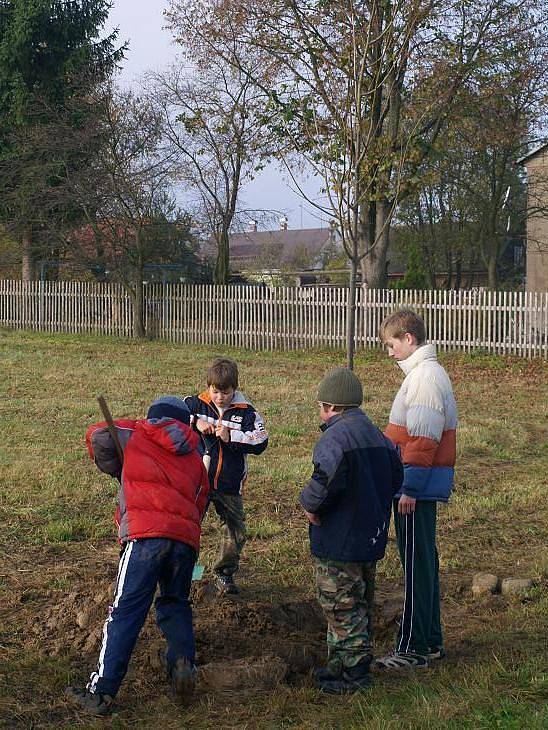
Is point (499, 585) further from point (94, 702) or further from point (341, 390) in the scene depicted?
point (94, 702)

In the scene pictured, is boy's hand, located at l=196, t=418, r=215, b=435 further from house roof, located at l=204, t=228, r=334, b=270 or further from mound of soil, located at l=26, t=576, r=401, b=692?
house roof, located at l=204, t=228, r=334, b=270

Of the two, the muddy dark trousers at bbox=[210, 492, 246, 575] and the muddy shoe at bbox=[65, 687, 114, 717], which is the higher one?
the muddy dark trousers at bbox=[210, 492, 246, 575]

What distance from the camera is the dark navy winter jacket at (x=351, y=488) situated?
13.5 ft

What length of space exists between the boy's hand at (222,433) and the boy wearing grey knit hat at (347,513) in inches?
43.3

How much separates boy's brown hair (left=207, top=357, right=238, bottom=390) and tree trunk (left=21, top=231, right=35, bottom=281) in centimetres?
2631

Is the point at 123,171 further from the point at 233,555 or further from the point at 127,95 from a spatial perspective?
the point at 233,555

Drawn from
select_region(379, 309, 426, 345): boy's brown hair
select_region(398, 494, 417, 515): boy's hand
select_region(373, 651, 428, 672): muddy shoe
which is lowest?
select_region(373, 651, 428, 672): muddy shoe

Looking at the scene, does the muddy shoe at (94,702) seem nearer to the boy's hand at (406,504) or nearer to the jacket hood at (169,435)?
the jacket hood at (169,435)

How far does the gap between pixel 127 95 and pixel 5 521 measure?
22.3 metres

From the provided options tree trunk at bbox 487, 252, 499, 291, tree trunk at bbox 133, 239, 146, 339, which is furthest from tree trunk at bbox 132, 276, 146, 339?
tree trunk at bbox 487, 252, 499, 291

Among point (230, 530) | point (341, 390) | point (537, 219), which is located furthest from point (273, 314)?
point (341, 390)

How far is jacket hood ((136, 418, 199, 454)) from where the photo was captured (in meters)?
4.16

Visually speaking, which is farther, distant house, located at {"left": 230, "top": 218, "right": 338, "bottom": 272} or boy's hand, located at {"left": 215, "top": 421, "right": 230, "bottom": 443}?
distant house, located at {"left": 230, "top": 218, "right": 338, "bottom": 272}

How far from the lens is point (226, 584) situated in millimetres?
5590
